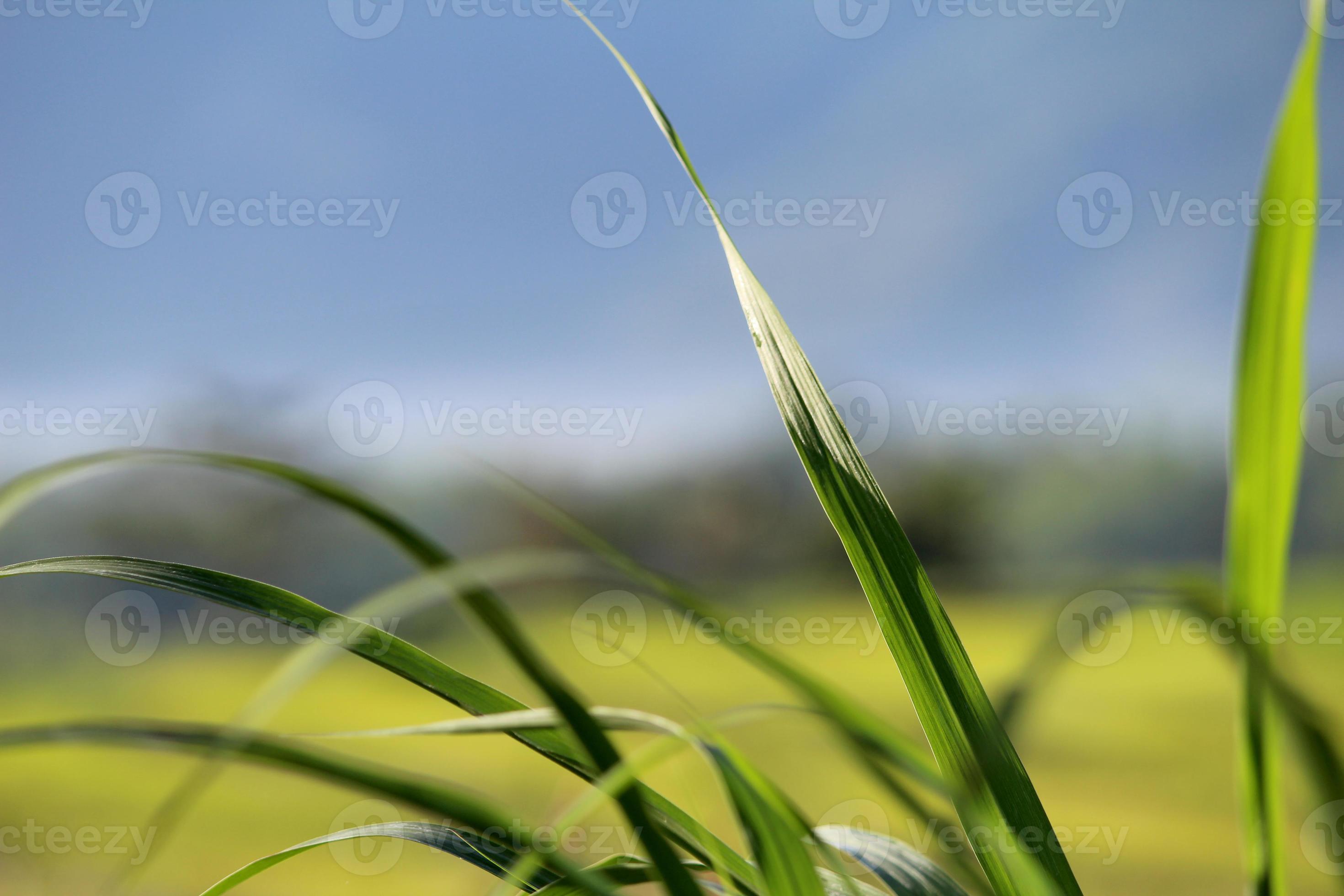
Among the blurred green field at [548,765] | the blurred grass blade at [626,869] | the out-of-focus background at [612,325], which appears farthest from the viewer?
the blurred green field at [548,765]

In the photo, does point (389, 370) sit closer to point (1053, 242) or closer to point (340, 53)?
point (340, 53)

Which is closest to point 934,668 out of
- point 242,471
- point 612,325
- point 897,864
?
point 897,864

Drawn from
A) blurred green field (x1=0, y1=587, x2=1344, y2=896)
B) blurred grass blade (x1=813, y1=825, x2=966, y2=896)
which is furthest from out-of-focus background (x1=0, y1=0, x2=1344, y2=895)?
blurred grass blade (x1=813, y1=825, x2=966, y2=896)

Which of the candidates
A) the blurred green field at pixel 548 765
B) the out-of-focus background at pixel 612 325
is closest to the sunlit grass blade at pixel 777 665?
the out-of-focus background at pixel 612 325

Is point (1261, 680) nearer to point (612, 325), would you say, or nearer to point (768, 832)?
point (768, 832)

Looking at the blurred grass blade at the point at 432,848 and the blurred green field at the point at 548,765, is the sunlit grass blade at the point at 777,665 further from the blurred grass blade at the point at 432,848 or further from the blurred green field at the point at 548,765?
the blurred green field at the point at 548,765

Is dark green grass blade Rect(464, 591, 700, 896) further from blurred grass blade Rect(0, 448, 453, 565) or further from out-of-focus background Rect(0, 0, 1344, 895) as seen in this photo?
out-of-focus background Rect(0, 0, 1344, 895)
